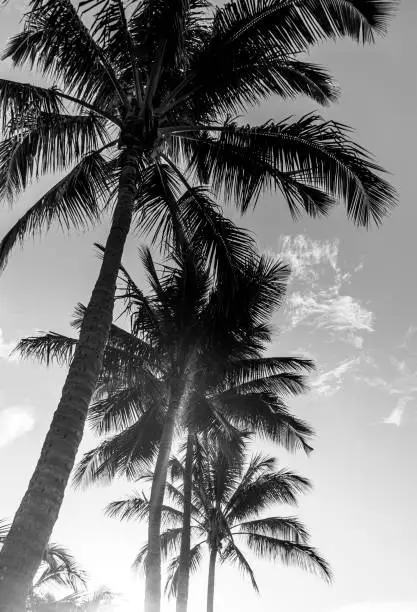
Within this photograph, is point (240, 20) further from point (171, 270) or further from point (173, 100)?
point (171, 270)

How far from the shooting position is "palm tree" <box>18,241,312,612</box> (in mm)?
11367

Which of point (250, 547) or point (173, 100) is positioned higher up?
point (173, 100)

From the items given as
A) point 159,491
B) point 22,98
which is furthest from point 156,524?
point 22,98

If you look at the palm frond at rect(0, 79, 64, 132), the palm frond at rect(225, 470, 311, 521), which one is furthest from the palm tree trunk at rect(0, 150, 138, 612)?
the palm frond at rect(225, 470, 311, 521)

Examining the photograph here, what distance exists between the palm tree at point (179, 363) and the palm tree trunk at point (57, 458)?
16.4ft

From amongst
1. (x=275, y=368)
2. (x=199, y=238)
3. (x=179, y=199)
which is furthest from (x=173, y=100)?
(x=275, y=368)

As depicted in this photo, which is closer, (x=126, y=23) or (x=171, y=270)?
(x=126, y=23)

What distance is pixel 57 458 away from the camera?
421cm

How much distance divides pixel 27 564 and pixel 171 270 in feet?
29.2

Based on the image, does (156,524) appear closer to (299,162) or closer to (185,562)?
(185,562)

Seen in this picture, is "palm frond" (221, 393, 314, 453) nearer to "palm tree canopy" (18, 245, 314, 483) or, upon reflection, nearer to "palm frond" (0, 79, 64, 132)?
"palm tree canopy" (18, 245, 314, 483)

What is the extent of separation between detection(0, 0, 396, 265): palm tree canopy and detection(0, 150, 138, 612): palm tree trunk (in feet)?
8.46

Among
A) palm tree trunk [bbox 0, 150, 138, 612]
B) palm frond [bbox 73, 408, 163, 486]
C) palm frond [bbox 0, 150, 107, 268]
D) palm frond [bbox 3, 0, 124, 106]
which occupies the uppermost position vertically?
palm frond [bbox 3, 0, 124, 106]

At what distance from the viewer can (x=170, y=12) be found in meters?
6.80
